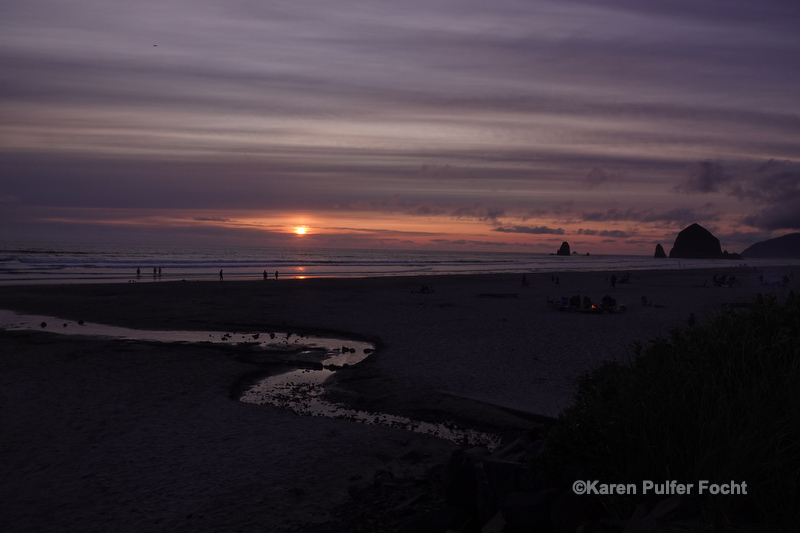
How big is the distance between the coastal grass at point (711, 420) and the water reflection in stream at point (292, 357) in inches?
145

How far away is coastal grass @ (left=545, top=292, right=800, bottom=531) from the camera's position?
470cm

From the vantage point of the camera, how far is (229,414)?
34.5 feet

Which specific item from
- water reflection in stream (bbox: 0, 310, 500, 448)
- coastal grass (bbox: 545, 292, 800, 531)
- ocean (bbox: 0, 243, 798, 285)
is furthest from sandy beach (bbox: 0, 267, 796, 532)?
ocean (bbox: 0, 243, 798, 285)

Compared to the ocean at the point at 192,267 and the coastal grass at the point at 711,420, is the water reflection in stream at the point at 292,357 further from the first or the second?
the ocean at the point at 192,267

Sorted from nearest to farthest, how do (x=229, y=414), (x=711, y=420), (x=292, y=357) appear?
(x=711, y=420) < (x=229, y=414) < (x=292, y=357)

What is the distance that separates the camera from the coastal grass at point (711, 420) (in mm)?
4699

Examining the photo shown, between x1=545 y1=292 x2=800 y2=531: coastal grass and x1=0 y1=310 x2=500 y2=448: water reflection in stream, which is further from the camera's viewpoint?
x1=0 y1=310 x2=500 y2=448: water reflection in stream

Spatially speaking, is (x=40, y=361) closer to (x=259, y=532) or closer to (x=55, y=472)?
(x=55, y=472)

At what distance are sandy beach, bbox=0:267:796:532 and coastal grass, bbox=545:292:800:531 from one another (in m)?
1.67

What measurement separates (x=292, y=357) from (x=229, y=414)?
562 cm

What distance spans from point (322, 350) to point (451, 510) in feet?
39.3

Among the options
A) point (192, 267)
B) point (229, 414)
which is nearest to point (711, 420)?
point (229, 414)

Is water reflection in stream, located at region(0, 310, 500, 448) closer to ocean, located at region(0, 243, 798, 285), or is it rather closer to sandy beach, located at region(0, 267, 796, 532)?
sandy beach, located at region(0, 267, 796, 532)

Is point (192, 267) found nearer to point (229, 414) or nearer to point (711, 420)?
point (229, 414)
